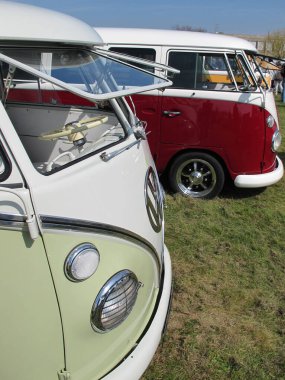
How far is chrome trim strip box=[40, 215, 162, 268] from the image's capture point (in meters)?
1.48

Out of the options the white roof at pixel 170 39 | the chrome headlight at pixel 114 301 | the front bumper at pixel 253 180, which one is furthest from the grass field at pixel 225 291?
the white roof at pixel 170 39

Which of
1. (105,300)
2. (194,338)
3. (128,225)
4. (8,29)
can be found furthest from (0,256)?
(194,338)

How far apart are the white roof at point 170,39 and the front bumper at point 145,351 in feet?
10.8

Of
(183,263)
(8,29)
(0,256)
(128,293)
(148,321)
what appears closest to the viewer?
(0,256)

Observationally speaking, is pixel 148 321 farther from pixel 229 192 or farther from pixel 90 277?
pixel 229 192

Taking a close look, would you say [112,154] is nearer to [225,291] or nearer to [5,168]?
[5,168]

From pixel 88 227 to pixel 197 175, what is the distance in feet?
11.5

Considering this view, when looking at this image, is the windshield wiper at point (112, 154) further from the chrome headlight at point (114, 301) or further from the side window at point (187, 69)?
the side window at point (187, 69)

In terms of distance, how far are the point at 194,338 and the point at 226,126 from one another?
264 centimetres

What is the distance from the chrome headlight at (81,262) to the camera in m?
1.53

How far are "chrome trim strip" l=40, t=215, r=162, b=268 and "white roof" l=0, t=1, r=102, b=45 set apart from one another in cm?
73

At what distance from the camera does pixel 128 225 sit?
180 cm

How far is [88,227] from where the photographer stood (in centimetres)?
159

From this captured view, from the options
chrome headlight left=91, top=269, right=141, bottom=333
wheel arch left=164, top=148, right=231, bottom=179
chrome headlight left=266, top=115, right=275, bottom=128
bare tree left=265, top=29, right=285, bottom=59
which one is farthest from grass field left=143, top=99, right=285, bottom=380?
bare tree left=265, top=29, right=285, bottom=59
